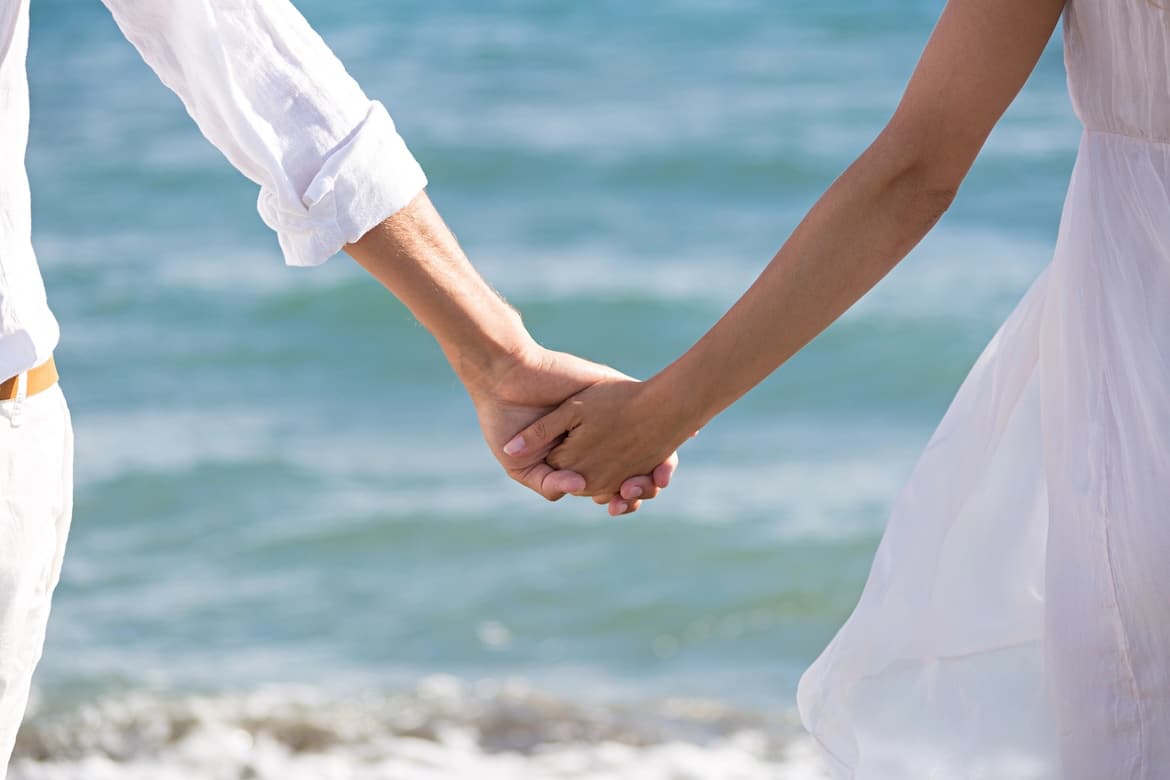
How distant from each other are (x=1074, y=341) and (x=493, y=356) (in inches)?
45.9

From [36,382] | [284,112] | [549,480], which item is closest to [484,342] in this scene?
[549,480]

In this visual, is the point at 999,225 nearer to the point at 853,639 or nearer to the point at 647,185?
the point at 647,185

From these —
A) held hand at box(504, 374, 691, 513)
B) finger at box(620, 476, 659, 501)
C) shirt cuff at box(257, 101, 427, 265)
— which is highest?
shirt cuff at box(257, 101, 427, 265)

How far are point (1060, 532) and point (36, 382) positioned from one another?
4.06ft

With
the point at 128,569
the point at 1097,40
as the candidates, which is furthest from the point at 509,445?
the point at 128,569

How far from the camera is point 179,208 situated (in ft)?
33.3

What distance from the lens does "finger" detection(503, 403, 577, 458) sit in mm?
2902

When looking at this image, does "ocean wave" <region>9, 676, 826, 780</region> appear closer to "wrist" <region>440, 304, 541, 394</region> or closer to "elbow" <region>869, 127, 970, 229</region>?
"wrist" <region>440, 304, 541, 394</region>

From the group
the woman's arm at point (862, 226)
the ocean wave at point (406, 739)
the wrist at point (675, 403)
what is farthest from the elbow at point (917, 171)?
the ocean wave at point (406, 739)

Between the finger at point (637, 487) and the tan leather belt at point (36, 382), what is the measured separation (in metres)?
1.30

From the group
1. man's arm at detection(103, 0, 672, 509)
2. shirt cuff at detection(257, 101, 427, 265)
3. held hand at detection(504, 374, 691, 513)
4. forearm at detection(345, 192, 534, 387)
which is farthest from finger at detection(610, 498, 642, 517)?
shirt cuff at detection(257, 101, 427, 265)

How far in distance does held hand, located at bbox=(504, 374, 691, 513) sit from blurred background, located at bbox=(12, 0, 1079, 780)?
1339 mm

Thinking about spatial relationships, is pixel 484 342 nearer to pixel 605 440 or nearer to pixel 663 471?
pixel 605 440

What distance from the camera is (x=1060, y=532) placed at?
1902 millimetres
